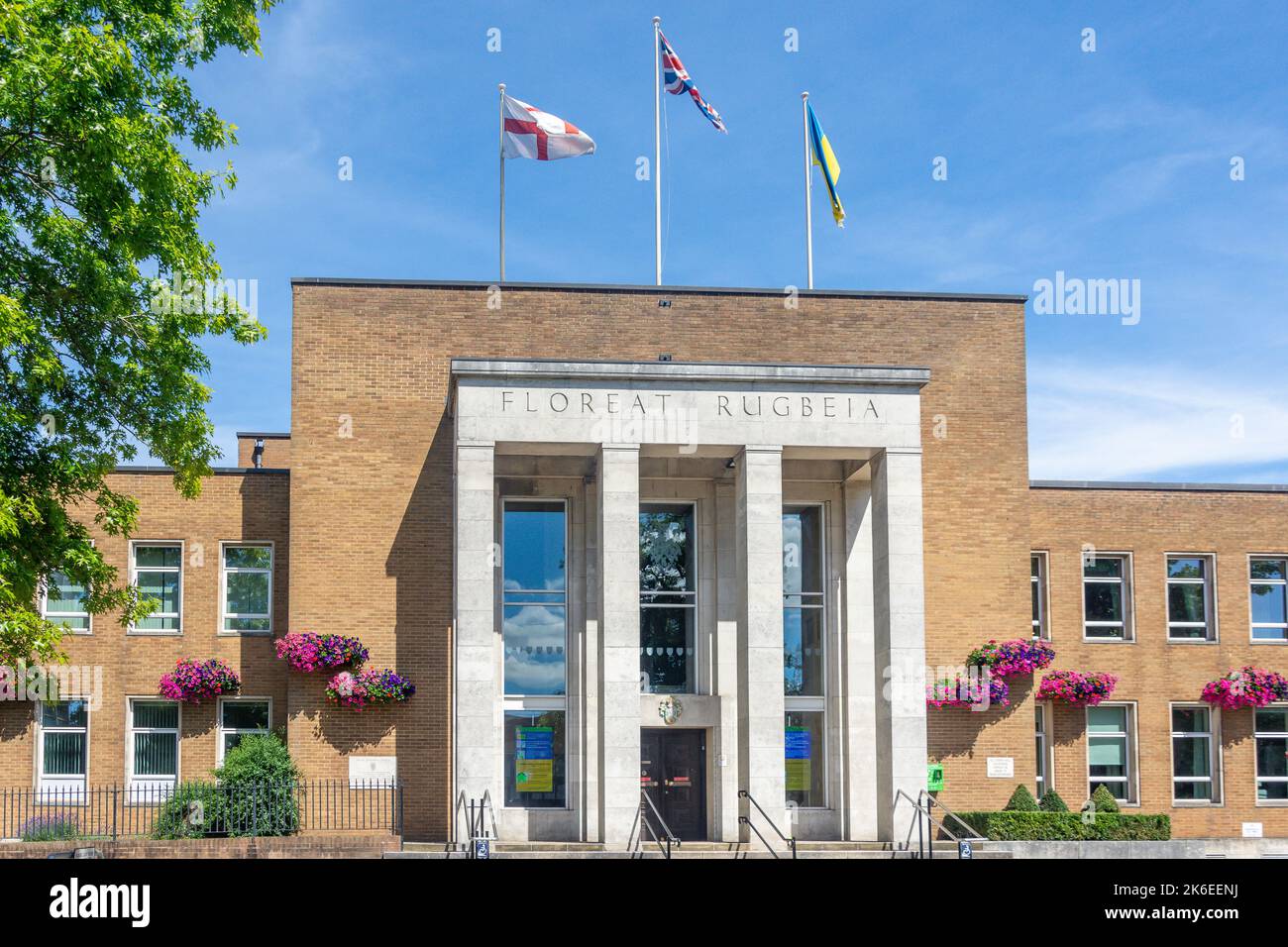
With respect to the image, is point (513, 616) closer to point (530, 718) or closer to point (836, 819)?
point (530, 718)

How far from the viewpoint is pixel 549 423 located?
24.1 metres

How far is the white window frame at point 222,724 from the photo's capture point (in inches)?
1050

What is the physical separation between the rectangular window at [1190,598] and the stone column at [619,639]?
13486mm

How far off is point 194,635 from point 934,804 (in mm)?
14389

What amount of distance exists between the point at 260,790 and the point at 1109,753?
17.6 m

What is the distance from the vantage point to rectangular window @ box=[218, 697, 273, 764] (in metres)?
26.9

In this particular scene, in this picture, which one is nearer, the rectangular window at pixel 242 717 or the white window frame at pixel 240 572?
the rectangular window at pixel 242 717

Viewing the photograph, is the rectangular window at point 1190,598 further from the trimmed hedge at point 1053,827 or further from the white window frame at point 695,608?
the white window frame at point 695,608

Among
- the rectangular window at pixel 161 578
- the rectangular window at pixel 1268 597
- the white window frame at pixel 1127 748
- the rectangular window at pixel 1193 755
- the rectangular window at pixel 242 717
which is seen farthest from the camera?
the rectangular window at pixel 1268 597

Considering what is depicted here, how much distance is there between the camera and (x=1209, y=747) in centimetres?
2995

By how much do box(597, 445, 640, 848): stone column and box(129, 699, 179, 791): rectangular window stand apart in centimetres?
889

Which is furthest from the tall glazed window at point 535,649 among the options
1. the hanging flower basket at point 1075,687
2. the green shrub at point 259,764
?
the hanging flower basket at point 1075,687
